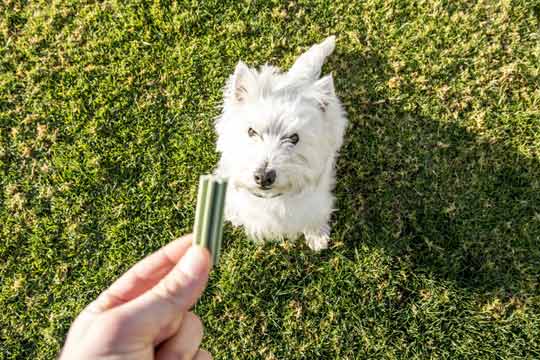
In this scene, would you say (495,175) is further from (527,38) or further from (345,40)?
(345,40)

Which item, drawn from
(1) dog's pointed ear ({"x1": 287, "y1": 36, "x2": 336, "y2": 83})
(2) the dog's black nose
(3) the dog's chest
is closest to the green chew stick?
(2) the dog's black nose

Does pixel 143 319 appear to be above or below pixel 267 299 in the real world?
above

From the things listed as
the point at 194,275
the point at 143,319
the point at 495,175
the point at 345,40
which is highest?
the point at 345,40

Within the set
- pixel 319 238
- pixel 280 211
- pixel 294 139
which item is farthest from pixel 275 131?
pixel 319 238

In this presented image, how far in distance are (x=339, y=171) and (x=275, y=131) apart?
1592 millimetres

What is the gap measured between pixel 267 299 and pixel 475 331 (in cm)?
195

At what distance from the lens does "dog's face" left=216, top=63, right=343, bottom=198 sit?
2.59m

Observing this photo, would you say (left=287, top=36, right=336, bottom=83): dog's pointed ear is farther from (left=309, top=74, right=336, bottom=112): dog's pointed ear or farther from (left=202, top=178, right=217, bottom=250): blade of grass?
(left=202, top=178, right=217, bottom=250): blade of grass

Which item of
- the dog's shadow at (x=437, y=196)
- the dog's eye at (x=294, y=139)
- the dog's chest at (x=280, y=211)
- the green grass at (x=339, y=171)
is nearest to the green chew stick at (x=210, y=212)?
the dog's eye at (x=294, y=139)

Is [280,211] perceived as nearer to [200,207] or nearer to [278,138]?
[278,138]

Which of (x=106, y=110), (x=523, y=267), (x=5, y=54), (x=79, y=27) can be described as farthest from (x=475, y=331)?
(x=5, y=54)

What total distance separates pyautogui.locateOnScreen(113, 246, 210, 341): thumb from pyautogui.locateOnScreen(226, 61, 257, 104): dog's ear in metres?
1.37

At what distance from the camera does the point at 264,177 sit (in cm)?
255

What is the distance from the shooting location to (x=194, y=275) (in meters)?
1.71
